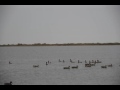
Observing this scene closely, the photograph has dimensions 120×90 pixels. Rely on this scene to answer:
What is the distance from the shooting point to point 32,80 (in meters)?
24.2
